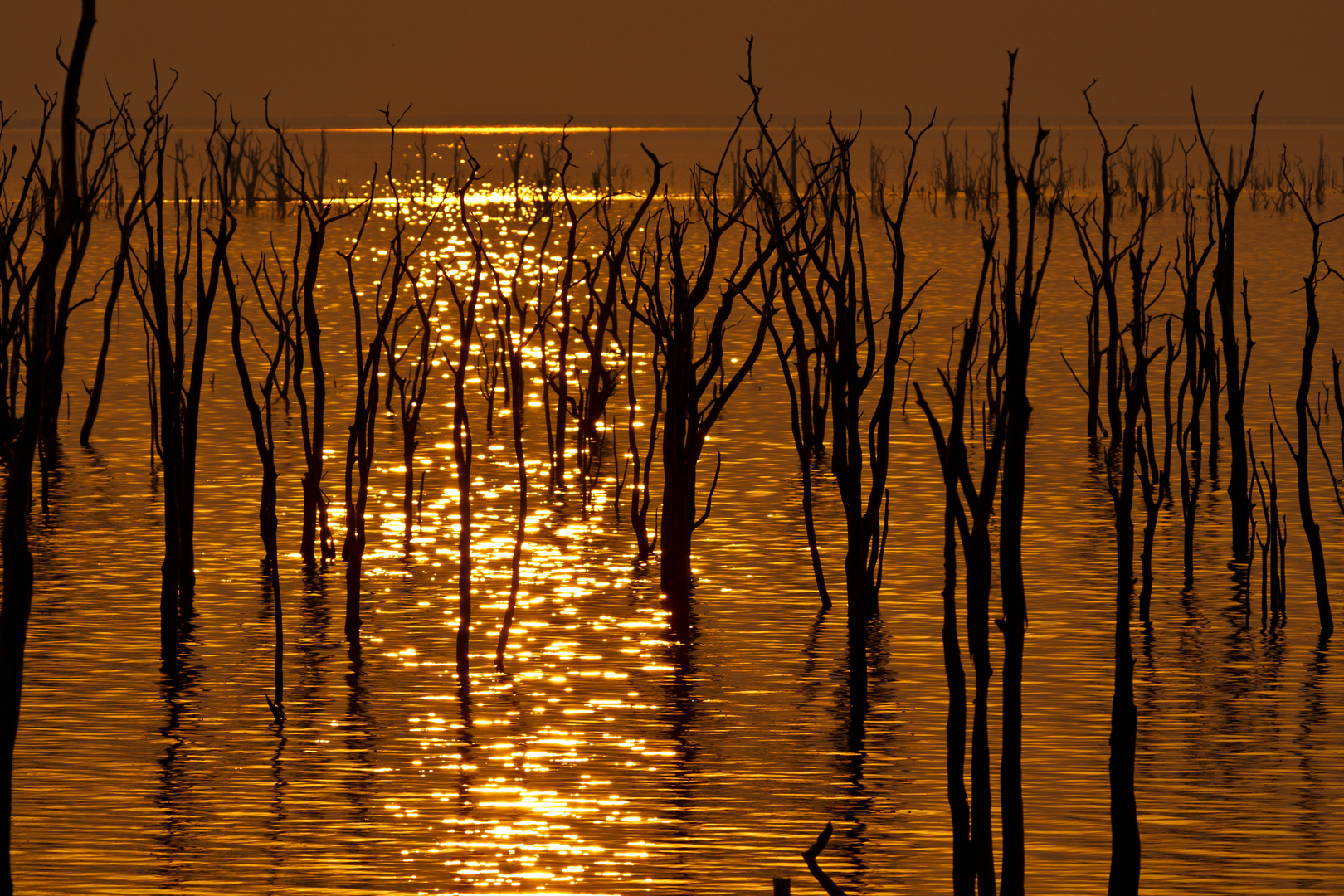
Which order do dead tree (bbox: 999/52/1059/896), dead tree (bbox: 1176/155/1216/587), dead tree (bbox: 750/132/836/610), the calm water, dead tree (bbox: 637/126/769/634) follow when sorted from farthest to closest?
dead tree (bbox: 1176/155/1216/587) → dead tree (bbox: 637/126/769/634) → dead tree (bbox: 750/132/836/610) → the calm water → dead tree (bbox: 999/52/1059/896)

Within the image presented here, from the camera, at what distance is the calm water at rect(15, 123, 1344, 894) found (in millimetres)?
4656

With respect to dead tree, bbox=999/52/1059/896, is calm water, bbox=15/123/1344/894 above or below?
below

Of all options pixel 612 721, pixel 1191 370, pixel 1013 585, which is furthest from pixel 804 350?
pixel 1013 585

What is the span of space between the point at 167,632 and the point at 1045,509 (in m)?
4.84

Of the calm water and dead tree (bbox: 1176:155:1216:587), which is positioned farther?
dead tree (bbox: 1176:155:1216:587)

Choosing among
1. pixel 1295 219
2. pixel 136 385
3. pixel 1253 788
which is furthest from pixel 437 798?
pixel 1295 219

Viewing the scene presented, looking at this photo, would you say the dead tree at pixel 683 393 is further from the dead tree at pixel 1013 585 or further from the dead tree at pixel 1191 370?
the dead tree at pixel 1013 585

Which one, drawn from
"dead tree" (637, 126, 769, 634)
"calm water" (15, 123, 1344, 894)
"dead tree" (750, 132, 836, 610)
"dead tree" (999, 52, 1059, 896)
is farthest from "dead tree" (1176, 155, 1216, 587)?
"dead tree" (999, 52, 1059, 896)

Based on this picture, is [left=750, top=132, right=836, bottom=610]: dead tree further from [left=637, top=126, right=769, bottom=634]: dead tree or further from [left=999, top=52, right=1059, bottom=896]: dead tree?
[left=999, top=52, right=1059, bottom=896]: dead tree

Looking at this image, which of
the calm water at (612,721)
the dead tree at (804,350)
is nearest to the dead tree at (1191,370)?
the calm water at (612,721)

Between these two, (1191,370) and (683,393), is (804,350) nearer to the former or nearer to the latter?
(683,393)

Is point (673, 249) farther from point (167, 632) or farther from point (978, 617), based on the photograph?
point (978, 617)

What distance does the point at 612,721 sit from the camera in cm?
589

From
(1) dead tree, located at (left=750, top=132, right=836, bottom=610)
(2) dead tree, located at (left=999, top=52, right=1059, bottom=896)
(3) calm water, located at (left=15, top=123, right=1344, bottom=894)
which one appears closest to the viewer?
(2) dead tree, located at (left=999, top=52, right=1059, bottom=896)
